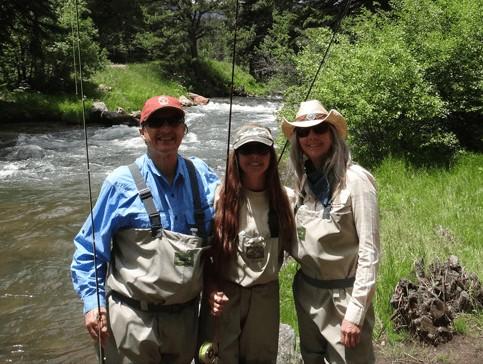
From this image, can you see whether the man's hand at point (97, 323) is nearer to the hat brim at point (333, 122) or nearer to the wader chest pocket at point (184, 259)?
the wader chest pocket at point (184, 259)

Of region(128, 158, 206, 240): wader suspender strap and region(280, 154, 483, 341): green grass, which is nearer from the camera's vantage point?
region(128, 158, 206, 240): wader suspender strap

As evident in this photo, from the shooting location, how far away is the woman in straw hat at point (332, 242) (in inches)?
99.3

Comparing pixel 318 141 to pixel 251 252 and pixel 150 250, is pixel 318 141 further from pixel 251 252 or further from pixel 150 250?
pixel 150 250

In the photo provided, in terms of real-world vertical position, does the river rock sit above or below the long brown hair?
below

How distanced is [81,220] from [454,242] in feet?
19.3

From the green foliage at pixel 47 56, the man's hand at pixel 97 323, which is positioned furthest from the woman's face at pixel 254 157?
the green foliage at pixel 47 56

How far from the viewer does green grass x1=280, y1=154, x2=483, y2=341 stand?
4590 mm

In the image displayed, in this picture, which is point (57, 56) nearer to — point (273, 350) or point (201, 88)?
point (201, 88)

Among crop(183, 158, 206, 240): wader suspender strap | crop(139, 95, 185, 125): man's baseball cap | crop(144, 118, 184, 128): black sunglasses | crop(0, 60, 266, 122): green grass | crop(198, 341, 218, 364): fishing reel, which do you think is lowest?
crop(0, 60, 266, 122): green grass

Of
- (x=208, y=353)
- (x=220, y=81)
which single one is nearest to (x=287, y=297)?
(x=208, y=353)

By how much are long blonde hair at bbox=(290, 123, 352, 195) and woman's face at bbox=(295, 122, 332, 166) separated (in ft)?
0.08

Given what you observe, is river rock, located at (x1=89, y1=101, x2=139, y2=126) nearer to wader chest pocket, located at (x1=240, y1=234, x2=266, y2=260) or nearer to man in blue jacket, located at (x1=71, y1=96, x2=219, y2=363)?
man in blue jacket, located at (x1=71, y1=96, x2=219, y2=363)

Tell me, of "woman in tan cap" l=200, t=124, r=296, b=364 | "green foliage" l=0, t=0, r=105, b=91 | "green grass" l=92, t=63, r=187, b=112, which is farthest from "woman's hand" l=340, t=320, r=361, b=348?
"green foliage" l=0, t=0, r=105, b=91

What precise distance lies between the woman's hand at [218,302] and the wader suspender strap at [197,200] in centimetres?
34
